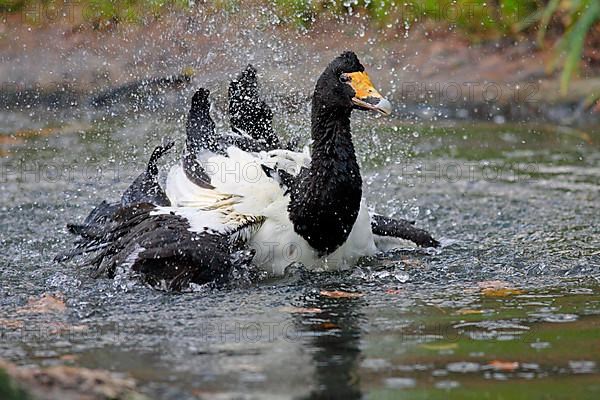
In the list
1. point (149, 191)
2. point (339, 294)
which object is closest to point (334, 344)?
point (339, 294)

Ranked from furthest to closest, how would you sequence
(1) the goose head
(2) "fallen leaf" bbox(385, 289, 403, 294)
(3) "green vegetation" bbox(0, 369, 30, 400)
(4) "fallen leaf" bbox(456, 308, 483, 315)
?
(1) the goose head, (2) "fallen leaf" bbox(385, 289, 403, 294), (4) "fallen leaf" bbox(456, 308, 483, 315), (3) "green vegetation" bbox(0, 369, 30, 400)

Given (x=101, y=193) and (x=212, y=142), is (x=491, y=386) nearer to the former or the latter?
(x=212, y=142)

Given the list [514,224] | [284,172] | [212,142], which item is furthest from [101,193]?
[514,224]

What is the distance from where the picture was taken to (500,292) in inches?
257

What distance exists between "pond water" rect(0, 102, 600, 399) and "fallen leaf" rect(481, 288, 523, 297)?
2 cm

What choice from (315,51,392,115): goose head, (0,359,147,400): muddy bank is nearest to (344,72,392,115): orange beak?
(315,51,392,115): goose head

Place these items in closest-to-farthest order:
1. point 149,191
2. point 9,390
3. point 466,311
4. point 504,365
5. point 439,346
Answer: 1. point 9,390
2. point 504,365
3. point 439,346
4. point 466,311
5. point 149,191

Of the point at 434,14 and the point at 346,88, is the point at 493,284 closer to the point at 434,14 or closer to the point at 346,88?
the point at 346,88

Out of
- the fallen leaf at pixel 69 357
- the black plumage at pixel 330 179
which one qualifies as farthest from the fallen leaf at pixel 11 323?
the black plumage at pixel 330 179

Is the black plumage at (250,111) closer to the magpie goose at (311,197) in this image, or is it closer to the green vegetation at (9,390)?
the magpie goose at (311,197)

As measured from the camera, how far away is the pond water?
4.86 metres

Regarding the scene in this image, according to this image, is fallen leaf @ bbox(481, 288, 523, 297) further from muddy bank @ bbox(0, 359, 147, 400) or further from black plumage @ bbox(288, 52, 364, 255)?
muddy bank @ bbox(0, 359, 147, 400)

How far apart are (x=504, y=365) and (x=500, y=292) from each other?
5.19 feet

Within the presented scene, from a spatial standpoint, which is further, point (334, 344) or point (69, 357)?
point (334, 344)
